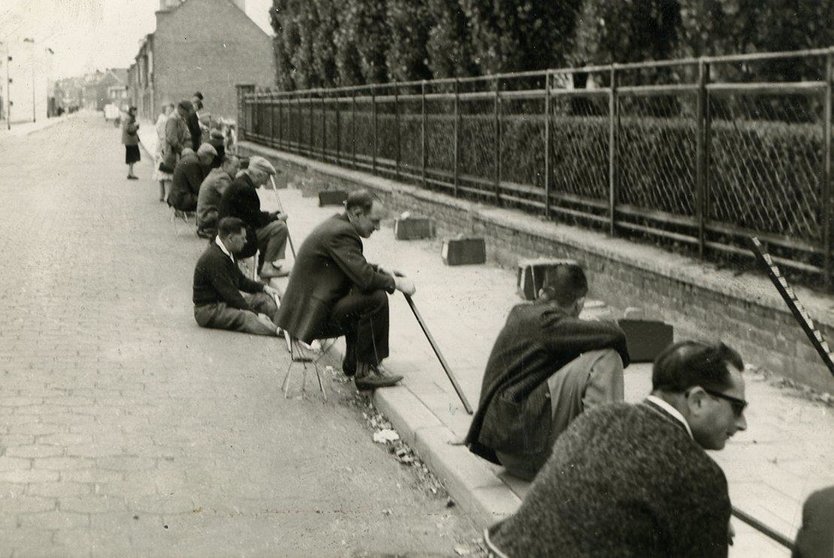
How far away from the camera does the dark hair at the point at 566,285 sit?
5.67 m

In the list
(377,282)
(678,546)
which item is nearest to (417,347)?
(377,282)

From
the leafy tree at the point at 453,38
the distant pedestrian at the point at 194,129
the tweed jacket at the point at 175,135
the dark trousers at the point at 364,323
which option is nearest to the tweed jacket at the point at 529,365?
the dark trousers at the point at 364,323

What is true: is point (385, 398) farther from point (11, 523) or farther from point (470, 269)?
point (470, 269)

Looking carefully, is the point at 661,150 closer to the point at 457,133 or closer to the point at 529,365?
the point at 529,365

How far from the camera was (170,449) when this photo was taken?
7.09 meters

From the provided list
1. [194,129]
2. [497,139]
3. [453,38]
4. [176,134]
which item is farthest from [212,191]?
[194,129]

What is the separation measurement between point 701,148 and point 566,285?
4645mm

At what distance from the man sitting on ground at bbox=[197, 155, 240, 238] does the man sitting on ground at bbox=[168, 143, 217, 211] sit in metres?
2.52

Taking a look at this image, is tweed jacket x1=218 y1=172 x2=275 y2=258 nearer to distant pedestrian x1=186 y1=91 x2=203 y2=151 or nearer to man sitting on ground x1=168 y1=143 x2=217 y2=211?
man sitting on ground x1=168 y1=143 x2=217 y2=211

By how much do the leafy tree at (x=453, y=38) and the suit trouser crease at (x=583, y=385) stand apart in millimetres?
12428

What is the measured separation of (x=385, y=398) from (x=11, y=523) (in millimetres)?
3059

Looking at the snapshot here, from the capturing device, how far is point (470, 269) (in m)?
14.3

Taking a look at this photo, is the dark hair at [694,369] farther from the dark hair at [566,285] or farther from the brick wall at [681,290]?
the brick wall at [681,290]

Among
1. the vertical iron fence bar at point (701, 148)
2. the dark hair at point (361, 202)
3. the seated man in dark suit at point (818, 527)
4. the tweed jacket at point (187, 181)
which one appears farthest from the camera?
the tweed jacket at point (187, 181)
